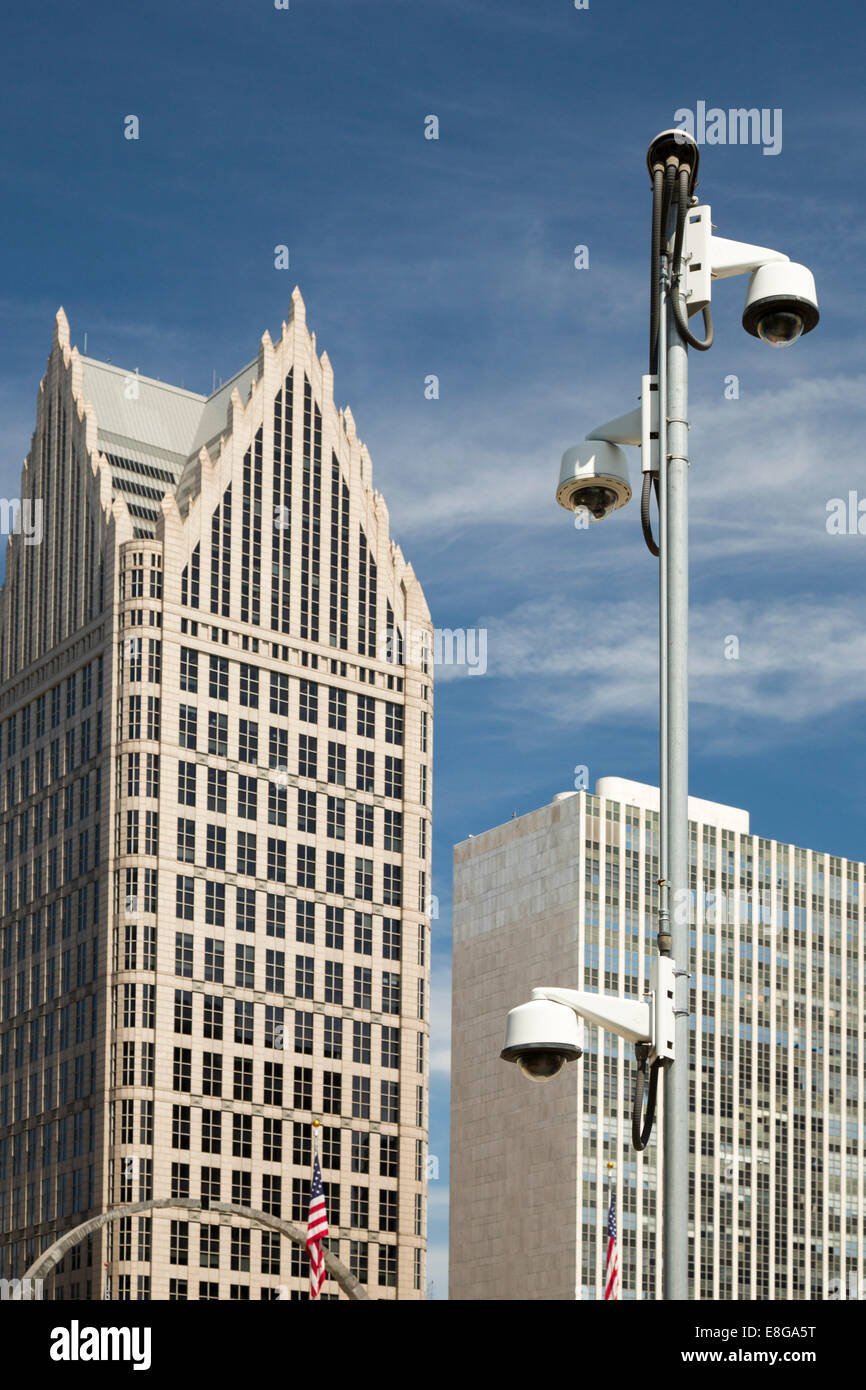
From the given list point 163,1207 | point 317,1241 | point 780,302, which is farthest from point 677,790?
point 163,1207

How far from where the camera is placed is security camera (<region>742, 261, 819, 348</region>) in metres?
13.8

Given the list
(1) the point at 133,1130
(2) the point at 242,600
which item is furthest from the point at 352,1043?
(2) the point at 242,600

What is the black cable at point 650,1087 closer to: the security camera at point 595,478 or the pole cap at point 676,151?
the security camera at point 595,478

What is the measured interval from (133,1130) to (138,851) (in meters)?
21.8

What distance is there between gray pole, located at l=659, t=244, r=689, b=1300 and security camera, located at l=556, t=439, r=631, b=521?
73 centimetres

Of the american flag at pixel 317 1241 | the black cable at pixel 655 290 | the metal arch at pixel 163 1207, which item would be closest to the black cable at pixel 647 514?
the black cable at pixel 655 290

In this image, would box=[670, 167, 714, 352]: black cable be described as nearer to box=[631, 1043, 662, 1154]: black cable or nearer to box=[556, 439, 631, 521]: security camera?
box=[556, 439, 631, 521]: security camera

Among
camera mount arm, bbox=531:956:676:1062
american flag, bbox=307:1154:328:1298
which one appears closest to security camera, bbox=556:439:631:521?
camera mount arm, bbox=531:956:676:1062

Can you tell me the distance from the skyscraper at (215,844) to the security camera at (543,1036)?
150m

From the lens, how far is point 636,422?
45.2 feet

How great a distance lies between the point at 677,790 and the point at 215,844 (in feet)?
527

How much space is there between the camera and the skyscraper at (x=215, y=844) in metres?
164

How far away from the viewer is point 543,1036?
12.4 metres
